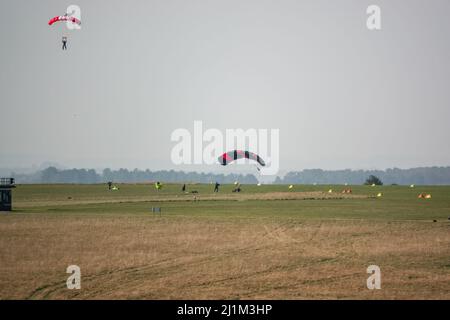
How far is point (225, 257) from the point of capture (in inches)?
1241

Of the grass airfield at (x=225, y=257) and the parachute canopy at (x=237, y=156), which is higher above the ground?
the parachute canopy at (x=237, y=156)

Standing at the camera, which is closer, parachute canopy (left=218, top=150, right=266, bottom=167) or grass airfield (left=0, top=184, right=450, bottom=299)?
grass airfield (left=0, top=184, right=450, bottom=299)

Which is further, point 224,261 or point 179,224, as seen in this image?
point 179,224

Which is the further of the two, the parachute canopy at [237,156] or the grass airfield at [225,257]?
the parachute canopy at [237,156]

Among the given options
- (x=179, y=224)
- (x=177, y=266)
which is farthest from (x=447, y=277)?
(x=179, y=224)

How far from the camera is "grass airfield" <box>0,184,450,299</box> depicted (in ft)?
77.8

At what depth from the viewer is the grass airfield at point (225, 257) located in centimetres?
2370

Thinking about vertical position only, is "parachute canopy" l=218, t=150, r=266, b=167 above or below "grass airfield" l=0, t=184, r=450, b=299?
above

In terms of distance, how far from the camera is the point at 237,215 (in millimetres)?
55188

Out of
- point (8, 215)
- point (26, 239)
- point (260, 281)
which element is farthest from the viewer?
point (8, 215)

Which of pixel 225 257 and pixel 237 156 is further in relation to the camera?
Answer: pixel 237 156

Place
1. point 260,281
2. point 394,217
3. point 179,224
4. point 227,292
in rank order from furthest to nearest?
point 394,217
point 179,224
point 260,281
point 227,292

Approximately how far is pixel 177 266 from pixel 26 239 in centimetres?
1504

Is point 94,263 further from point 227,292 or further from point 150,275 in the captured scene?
point 227,292
